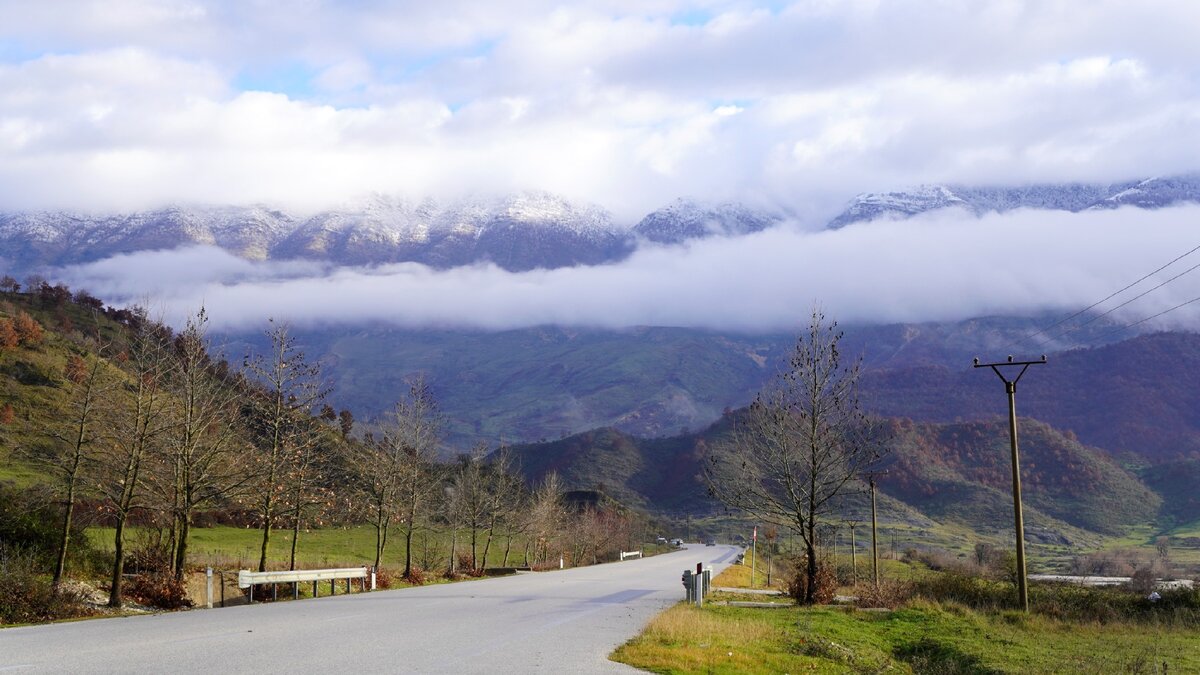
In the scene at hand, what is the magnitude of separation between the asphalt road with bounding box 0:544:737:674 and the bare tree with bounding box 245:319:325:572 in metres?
6.40

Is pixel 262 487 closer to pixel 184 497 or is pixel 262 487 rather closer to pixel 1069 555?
pixel 184 497

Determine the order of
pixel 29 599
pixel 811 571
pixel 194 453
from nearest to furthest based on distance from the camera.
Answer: pixel 29 599, pixel 194 453, pixel 811 571

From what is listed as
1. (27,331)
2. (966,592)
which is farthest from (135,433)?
(27,331)

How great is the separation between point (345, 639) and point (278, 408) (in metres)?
18.5

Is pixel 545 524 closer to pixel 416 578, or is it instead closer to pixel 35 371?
pixel 416 578

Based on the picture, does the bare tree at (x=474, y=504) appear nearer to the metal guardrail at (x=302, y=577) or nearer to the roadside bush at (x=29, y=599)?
the metal guardrail at (x=302, y=577)

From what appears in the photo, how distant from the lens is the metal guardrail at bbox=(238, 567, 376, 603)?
1113 inches

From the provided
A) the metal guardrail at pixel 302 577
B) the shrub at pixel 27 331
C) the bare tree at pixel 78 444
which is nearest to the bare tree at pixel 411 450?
the metal guardrail at pixel 302 577

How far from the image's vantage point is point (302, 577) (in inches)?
1203

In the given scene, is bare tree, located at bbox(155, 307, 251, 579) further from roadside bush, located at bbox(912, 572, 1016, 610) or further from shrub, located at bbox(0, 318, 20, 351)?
shrub, located at bbox(0, 318, 20, 351)

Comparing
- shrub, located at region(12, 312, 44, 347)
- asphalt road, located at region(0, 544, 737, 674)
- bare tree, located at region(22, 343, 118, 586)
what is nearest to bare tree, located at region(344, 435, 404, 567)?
bare tree, located at region(22, 343, 118, 586)

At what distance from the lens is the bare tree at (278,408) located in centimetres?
3419

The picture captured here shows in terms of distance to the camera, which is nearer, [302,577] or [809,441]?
[302,577]

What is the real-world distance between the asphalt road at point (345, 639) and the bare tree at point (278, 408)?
6.40 meters
